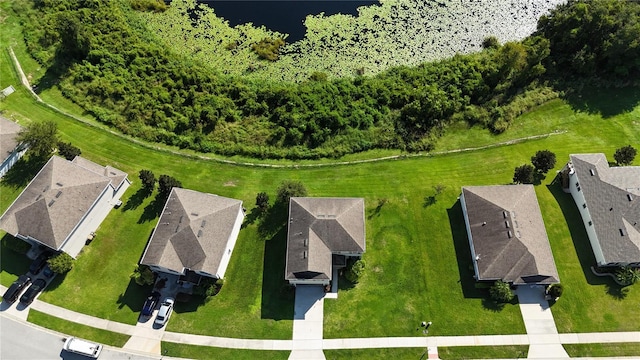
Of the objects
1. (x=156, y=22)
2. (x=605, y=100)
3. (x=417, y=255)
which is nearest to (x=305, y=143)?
(x=417, y=255)

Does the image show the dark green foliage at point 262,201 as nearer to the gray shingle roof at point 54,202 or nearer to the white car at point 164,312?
the white car at point 164,312

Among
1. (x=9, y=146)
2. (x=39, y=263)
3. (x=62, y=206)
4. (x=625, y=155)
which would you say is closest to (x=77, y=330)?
(x=39, y=263)

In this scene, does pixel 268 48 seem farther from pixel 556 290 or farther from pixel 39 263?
pixel 556 290

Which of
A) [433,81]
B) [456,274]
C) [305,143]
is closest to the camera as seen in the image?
[456,274]

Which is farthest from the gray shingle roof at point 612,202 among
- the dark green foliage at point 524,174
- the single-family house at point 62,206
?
the single-family house at point 62,206

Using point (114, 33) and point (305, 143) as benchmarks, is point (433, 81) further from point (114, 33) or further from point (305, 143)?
point (114, 33)

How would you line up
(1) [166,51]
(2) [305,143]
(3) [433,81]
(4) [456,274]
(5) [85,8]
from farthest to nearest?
(5) [85,8]
(1) [166,51]
(3) [433,81]
(2) [305,143]
(4) [456,274]

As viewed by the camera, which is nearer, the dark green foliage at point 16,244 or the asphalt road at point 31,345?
the asphalt road at point 31,345
